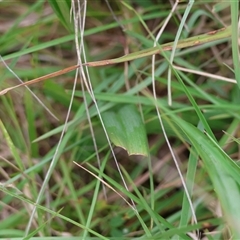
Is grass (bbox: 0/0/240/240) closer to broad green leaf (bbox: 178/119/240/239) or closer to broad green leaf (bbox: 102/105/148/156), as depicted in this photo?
broad green leaf (bbox: 102/105/148/156)

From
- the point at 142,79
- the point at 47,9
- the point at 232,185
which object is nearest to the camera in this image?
the point at 232,185

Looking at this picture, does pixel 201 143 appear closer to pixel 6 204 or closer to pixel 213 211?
pixel 213 211

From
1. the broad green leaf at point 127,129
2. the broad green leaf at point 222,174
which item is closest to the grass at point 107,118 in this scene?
the broad green leaf at point 127,129

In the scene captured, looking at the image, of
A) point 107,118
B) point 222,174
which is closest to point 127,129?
point 107,118

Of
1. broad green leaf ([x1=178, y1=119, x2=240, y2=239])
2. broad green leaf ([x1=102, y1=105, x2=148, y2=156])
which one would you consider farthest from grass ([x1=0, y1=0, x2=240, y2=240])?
broad green leaf ([x1=178, y1=119, x2=240, y2=239])

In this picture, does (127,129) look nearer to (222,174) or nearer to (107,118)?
(107,118)

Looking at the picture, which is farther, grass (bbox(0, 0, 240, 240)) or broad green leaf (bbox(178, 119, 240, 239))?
grass (bbox(0, 0, 240, 240))

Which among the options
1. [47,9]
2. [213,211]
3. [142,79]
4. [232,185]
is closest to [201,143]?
[232,185]
